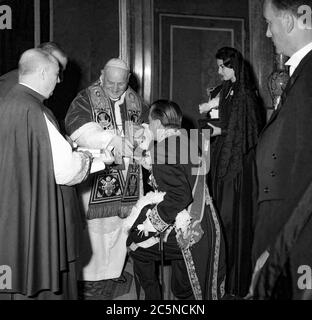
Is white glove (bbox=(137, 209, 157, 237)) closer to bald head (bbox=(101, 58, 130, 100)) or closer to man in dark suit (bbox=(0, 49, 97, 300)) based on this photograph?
man in dark suit (bbox=(0, 49, 97, 300))

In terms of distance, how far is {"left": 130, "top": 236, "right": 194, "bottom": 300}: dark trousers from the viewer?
317 centimetres

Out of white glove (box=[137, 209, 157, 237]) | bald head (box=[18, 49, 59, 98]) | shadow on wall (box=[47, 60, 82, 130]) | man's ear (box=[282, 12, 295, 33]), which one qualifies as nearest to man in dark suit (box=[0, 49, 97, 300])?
bald head (box=[18, 49, 59, 98])

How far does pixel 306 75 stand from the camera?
1736 millimetres

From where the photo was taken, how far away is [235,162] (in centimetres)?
407

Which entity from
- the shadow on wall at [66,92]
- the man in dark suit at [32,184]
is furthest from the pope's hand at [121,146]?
the shadow on wall at [66,92]

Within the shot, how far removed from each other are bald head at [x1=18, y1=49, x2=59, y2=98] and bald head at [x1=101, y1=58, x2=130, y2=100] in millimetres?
1507

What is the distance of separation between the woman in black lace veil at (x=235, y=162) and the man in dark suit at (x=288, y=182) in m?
1.91

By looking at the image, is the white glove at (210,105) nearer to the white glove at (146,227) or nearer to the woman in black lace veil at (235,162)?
the woman in black lace veil at (235,162)

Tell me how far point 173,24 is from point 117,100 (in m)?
2.10

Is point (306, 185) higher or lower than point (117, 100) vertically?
lower

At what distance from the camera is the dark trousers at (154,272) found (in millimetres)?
3168
